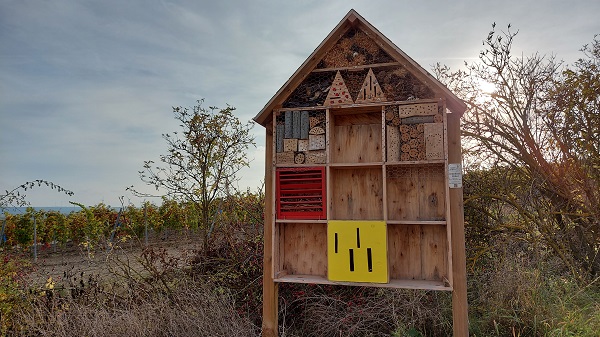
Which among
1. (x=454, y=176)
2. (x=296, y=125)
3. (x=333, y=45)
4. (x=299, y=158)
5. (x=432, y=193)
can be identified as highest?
(x=333, y=45)

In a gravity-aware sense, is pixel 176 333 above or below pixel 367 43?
below

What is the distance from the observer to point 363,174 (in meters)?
3.97

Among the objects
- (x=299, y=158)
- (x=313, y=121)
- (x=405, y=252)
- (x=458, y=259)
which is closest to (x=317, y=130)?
(x=313, y=121)

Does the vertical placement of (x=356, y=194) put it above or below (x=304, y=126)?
below

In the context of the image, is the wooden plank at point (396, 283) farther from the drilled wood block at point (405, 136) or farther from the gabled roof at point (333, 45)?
the gabled roof at point (333, 45)

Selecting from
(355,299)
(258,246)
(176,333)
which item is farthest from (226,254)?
(355,299)

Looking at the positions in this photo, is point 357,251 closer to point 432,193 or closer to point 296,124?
point 432,193

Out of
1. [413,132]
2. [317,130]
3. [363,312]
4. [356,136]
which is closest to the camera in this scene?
[413,132]

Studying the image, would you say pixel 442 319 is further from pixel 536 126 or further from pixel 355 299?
pixel 536 126

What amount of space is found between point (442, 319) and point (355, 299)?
0.94 metres

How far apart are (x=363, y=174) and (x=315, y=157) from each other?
0.51 m

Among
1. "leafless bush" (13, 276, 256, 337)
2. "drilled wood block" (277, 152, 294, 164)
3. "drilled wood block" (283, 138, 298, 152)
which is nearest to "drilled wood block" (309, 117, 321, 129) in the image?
"drilled wood block" (283, 138, 298, 152)

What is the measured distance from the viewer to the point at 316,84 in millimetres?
4012

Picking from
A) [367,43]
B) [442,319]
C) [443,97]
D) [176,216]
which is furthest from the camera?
[176,216]
